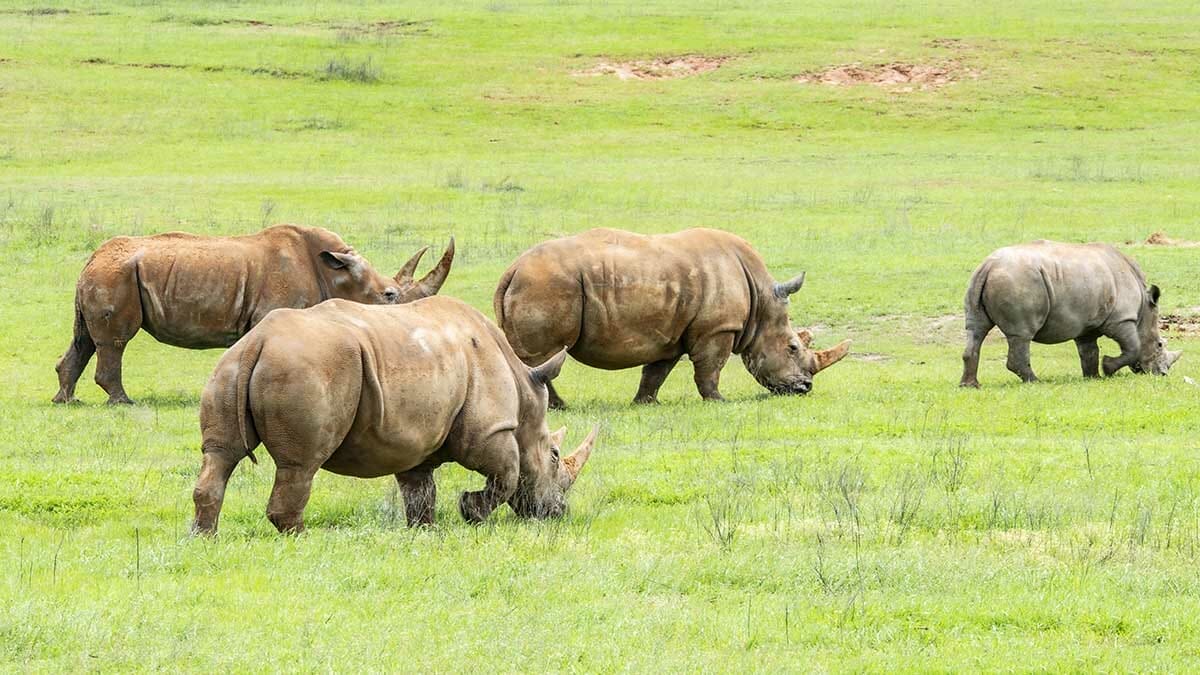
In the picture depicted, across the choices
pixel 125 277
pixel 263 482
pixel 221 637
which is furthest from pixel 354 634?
pixel 125 277

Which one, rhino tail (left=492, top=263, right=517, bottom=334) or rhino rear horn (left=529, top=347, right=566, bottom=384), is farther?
rhino tail (left=492, top=263, right=517, bottom=334)

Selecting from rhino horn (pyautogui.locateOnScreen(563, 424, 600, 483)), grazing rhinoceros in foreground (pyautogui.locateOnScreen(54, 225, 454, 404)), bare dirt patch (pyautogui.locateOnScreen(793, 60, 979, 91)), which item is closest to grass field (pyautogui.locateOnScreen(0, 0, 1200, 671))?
rhino horn (pyautogui.locateOnScreen(563, 424, 600, 483))

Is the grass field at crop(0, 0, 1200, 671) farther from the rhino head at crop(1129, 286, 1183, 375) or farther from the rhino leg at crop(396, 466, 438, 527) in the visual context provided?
the rhino head at crop(1129, 286, 1183, 375)

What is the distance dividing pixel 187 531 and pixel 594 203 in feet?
81.0

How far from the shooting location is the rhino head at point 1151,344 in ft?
64.0

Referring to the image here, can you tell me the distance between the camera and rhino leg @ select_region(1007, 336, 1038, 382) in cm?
1870

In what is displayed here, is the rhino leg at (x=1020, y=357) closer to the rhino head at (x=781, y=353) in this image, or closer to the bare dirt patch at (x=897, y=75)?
the rhino head at (x=781, y=353)

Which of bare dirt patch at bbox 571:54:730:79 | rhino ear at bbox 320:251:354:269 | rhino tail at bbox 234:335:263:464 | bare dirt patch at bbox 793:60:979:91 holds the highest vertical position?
rhino tail at bbox 234:335:263:464

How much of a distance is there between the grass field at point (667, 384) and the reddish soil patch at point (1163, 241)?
780 mm

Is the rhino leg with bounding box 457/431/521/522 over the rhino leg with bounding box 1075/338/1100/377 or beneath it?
over

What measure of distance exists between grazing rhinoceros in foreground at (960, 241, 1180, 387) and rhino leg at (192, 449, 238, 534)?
10.6m

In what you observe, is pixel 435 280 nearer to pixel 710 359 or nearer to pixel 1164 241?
pixel 710 359

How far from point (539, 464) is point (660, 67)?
47.1 m

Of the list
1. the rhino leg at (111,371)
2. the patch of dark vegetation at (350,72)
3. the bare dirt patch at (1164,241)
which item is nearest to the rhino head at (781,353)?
the rhino leg at (111,371)
